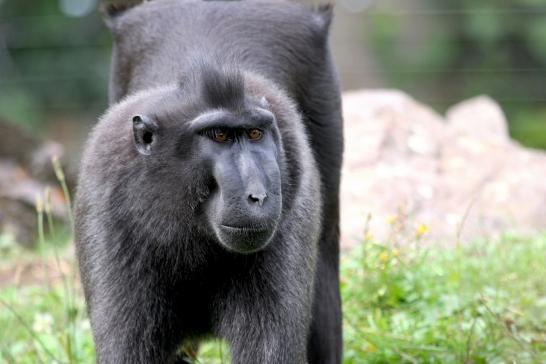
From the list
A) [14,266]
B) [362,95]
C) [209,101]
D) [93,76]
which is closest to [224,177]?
[209,101]

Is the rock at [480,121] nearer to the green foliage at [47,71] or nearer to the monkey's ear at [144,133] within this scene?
the green foliage at [47,71]

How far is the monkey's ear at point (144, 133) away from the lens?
4.25 meters

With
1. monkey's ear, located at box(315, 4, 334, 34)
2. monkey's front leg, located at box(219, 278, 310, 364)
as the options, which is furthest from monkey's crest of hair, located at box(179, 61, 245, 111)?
monkey's ear, located at box(315, 4, 334, 34)

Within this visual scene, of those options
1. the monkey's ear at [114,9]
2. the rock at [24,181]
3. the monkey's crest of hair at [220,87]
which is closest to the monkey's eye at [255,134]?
the monkey's crest of hair at [220,87]

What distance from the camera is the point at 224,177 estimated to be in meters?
4.01

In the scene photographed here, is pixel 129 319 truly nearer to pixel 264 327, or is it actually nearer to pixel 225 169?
pixel 264 327

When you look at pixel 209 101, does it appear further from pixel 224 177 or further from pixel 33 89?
pixel 33 89

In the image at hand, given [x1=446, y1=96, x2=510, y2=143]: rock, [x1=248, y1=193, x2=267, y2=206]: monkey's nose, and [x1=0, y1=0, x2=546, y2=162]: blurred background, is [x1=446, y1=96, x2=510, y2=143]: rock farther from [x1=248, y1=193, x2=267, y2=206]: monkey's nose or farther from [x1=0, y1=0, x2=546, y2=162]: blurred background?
[x1=248, y1=193, x2=267, y2=206]: monkey's nose

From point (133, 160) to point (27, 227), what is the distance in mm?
6821

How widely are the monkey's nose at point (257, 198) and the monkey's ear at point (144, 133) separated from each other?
60cm

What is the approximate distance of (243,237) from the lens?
13.3 feet

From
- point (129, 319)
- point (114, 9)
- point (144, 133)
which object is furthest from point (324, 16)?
point (129, 319)

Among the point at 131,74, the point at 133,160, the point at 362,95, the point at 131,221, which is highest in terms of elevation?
the point at 362,95

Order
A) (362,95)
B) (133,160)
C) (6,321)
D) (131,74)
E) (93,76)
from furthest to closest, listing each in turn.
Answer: (93,76)
(362,95)
(6,321)
(131,74)
(133,160)
